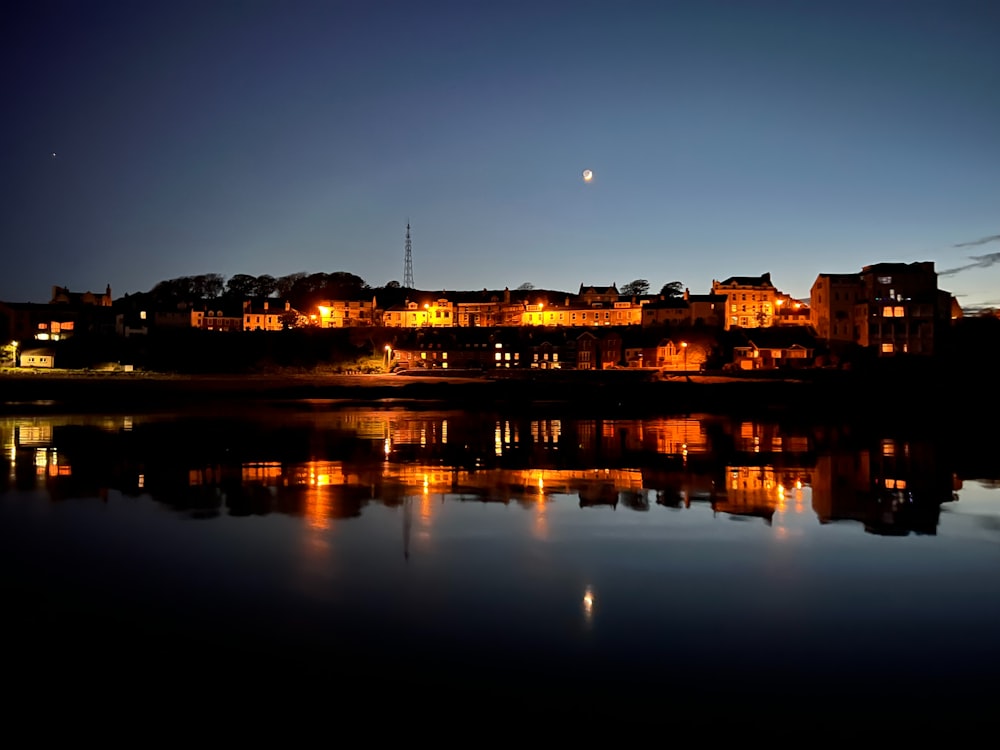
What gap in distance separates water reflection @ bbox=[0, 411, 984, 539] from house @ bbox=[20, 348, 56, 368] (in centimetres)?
6260

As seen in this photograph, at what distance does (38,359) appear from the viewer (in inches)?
3541

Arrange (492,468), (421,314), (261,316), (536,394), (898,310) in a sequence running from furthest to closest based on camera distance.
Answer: (421,314) → (261,316) → (898,310) → (536,394) → (492,468)

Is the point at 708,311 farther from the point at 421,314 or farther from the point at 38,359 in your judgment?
the point at 38,359

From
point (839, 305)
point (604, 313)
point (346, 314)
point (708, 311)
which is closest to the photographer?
point (839, 305)

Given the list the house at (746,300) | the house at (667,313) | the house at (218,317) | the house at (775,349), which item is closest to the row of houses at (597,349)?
the house at (775,349)

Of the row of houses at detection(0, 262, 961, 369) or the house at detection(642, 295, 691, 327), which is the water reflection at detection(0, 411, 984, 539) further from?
the house at detection(642, 295, 691, 327)

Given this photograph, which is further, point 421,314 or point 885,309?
point 421,314

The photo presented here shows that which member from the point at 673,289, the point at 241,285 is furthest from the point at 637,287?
the point at 241,285

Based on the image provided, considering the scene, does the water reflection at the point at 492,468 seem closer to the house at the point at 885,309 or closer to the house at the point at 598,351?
the house at the point at 885,309

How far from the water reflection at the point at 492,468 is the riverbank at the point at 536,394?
588 inches

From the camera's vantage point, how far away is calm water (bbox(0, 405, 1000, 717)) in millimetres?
7785

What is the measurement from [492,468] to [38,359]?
87.6 metres

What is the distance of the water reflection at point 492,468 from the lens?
54.6 ft

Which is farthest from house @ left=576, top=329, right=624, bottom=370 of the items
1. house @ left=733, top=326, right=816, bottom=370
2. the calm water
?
the calm water
